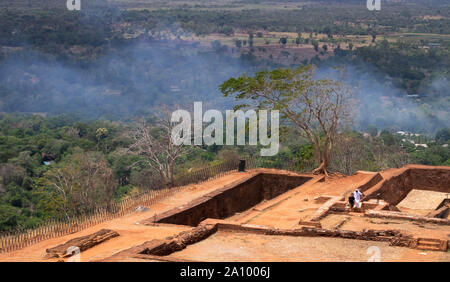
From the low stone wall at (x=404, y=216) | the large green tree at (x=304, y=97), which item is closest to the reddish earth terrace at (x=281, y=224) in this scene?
the low stone wall at (x=404, y=216)

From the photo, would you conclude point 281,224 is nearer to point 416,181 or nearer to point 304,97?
point 416,181

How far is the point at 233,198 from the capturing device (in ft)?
77.6

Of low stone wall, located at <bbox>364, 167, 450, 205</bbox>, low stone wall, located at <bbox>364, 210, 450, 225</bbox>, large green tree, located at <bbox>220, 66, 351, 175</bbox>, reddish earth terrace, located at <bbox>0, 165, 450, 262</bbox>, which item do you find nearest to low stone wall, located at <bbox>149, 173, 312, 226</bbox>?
reddish earth terrace, located at <bbox>0, 165, 450, 262</bbox>

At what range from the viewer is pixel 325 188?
24.6 meters

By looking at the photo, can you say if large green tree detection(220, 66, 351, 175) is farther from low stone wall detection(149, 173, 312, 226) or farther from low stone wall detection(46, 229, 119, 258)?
low stone wall detection(46, 229, 119, 258)

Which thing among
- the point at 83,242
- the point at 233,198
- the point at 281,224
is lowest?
the point at 233,198

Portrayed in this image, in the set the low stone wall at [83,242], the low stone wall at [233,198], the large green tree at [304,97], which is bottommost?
the low stone wall at [233,198]

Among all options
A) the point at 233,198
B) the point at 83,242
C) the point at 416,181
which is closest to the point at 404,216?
the point at 233,198

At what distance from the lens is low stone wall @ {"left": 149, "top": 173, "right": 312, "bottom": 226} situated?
20.4 metres

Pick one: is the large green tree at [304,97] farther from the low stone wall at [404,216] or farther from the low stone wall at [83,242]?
the low stone wall at [83,242]

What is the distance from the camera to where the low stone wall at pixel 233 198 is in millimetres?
20422

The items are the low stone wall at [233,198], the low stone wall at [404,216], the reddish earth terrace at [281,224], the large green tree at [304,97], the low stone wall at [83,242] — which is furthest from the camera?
the large green tree at [304,97]

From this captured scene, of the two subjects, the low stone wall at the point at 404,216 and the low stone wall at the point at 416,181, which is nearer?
the low stone wall at the point at 404,216

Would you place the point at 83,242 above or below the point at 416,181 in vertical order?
above
